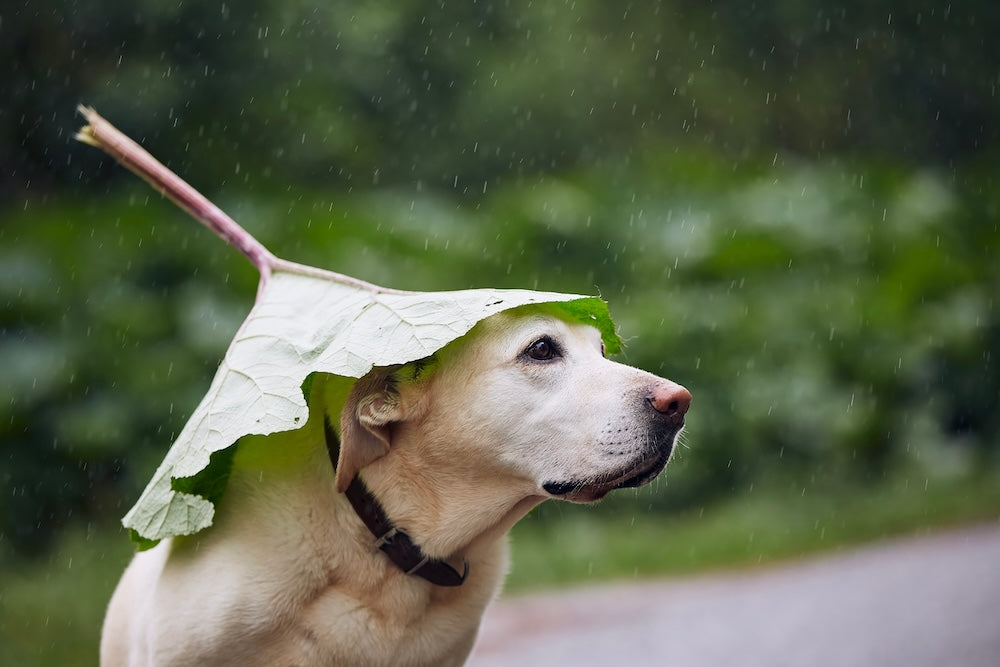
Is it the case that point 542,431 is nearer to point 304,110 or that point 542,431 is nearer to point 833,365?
point 833,365

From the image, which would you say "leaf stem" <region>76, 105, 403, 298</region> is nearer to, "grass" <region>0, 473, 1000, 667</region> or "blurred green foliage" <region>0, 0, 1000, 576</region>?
"grass" <region>0, 473, 1000, 667</region>

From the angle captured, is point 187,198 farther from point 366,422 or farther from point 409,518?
point 409,518

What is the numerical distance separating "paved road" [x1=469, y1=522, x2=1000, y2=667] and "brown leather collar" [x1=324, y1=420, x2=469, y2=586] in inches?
106

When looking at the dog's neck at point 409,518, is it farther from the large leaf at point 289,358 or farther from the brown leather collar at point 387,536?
the large leaf at point 289,358

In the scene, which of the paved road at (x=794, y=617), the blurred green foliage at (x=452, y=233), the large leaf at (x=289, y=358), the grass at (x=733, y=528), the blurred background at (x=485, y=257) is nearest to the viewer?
the large leaf at (x=289, y=358)

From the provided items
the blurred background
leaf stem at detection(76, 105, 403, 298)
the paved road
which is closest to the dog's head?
leaf stem at detection(76, 105, 403, 298)

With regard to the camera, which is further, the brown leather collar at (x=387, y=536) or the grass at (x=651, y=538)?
the grass at (x=651, y=538)

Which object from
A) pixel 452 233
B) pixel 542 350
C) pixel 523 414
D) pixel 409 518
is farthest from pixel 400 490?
pixel 452 233

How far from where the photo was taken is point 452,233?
8.63 m

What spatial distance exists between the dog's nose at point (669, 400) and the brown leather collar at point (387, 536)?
0.70 m

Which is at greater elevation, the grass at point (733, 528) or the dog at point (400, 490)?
the dog at point (400, 490)

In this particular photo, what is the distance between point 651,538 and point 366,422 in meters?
4.74

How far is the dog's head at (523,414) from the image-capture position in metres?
2.67

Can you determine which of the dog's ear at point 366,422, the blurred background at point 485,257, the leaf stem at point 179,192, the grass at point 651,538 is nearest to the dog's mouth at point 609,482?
the dog's ear at point 366,422
